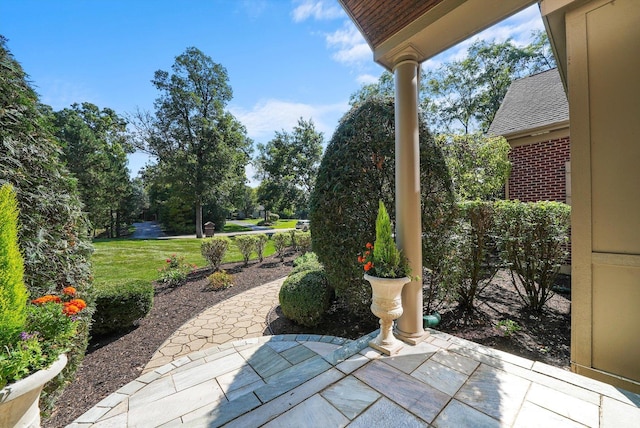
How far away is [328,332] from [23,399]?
120 inches

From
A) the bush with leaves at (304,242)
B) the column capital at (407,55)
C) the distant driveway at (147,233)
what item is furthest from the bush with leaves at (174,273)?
the distant driveway at (147,233)

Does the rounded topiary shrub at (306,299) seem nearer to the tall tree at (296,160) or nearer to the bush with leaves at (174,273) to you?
the bush with leaves at (174,273)

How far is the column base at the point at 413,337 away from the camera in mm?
2714

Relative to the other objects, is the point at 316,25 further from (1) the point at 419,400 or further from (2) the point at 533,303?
(2) the point at 533,303

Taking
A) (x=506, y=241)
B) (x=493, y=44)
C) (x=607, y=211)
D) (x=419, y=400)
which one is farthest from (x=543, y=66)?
(x=419, y=400)

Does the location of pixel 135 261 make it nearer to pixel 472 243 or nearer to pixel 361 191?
pixel 361 191

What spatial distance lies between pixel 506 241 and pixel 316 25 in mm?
5039

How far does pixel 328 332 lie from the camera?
3672mm

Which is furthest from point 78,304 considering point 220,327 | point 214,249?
point 214,249

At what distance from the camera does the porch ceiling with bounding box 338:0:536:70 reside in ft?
7.15

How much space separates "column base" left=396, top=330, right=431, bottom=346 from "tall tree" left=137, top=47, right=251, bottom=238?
15.6 meters

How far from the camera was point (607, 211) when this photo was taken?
6.78 feet

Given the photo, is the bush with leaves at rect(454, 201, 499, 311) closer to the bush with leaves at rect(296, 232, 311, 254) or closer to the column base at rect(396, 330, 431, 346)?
the column base at rect(396, 330, 431, 346)

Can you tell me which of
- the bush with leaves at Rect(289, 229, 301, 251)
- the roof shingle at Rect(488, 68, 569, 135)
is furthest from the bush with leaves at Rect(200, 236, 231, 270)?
the roof shingle at Rect(488, 68, 569, 135)
